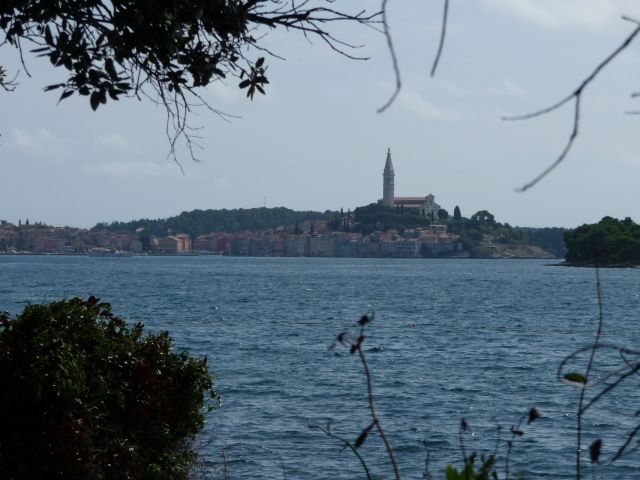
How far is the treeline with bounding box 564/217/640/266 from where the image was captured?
149m

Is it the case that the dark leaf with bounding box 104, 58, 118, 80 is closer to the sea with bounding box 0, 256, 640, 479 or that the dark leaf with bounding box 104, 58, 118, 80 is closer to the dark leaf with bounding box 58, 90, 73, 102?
the dark leaf with bounding box 58, 90, 73, 102

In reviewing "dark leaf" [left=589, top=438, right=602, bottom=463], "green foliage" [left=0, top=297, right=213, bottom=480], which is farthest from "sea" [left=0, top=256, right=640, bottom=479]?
"green foliage" [left=0, top=297, right=213, bottom=480]

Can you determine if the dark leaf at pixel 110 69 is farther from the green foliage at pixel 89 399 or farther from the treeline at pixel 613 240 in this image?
the treeline at pixel 613 240

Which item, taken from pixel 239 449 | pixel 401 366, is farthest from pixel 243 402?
pixel 401 366

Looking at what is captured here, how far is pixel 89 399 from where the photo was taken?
9086 millimetres

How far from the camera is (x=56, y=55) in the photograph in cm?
589

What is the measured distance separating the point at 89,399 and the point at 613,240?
14264 centimetres

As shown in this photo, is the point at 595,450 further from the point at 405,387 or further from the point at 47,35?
the point at 405,387

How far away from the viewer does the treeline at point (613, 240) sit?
14875cm

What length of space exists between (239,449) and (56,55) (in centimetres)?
1198

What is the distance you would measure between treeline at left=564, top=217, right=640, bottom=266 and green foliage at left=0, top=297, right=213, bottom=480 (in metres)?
139

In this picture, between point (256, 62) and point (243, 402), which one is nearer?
point (256, 62)

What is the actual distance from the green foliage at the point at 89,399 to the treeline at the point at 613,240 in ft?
456

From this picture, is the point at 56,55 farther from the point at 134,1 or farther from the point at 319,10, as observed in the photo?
the point at 319,10
